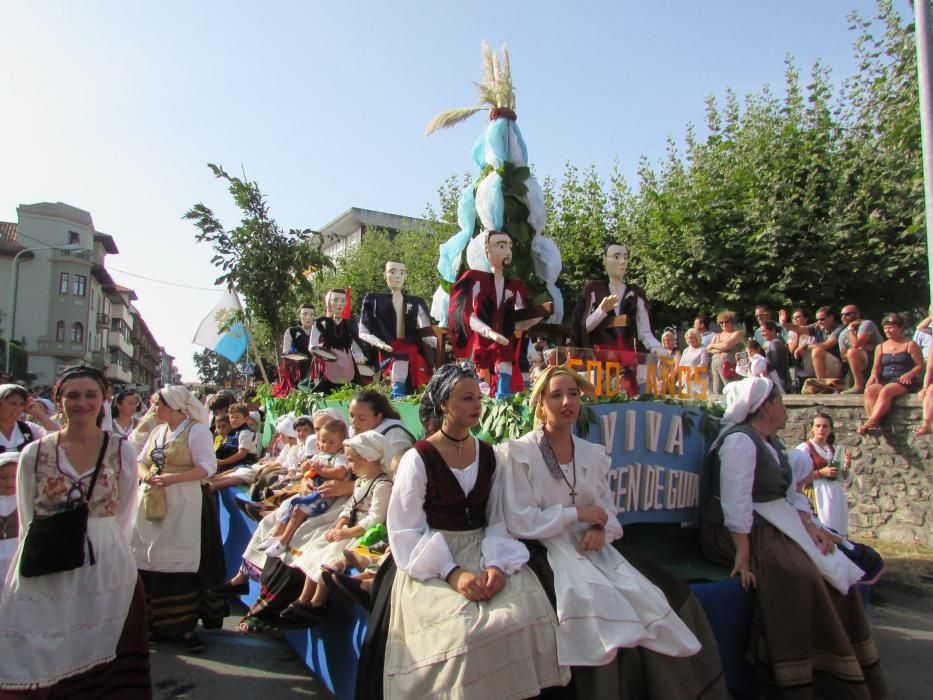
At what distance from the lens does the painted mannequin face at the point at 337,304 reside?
862 cm

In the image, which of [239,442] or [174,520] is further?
[239,442]

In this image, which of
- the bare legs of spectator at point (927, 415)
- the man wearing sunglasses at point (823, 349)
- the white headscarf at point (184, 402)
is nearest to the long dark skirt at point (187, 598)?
the white headscarf at point (184, 402)

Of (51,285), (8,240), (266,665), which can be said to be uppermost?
(8,240)

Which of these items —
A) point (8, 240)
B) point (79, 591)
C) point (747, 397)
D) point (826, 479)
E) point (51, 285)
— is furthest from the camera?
point (51, 285)

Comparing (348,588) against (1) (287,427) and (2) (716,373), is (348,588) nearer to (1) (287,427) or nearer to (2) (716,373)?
(1) (287,427)

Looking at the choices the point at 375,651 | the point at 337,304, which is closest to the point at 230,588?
the point at 375,651

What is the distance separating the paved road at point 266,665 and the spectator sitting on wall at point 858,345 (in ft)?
12.5

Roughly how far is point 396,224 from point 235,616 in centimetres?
3708

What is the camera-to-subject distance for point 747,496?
3.82 m

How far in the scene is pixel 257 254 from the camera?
10.2 metres

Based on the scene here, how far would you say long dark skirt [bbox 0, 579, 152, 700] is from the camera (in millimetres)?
3164

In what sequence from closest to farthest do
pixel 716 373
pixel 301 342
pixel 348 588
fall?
pixel 348 588 < pixel 301 342 < pixel 716 373

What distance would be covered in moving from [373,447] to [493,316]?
82.5 inches

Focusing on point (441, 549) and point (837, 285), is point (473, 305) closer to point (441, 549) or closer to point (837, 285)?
point (441, 549)
